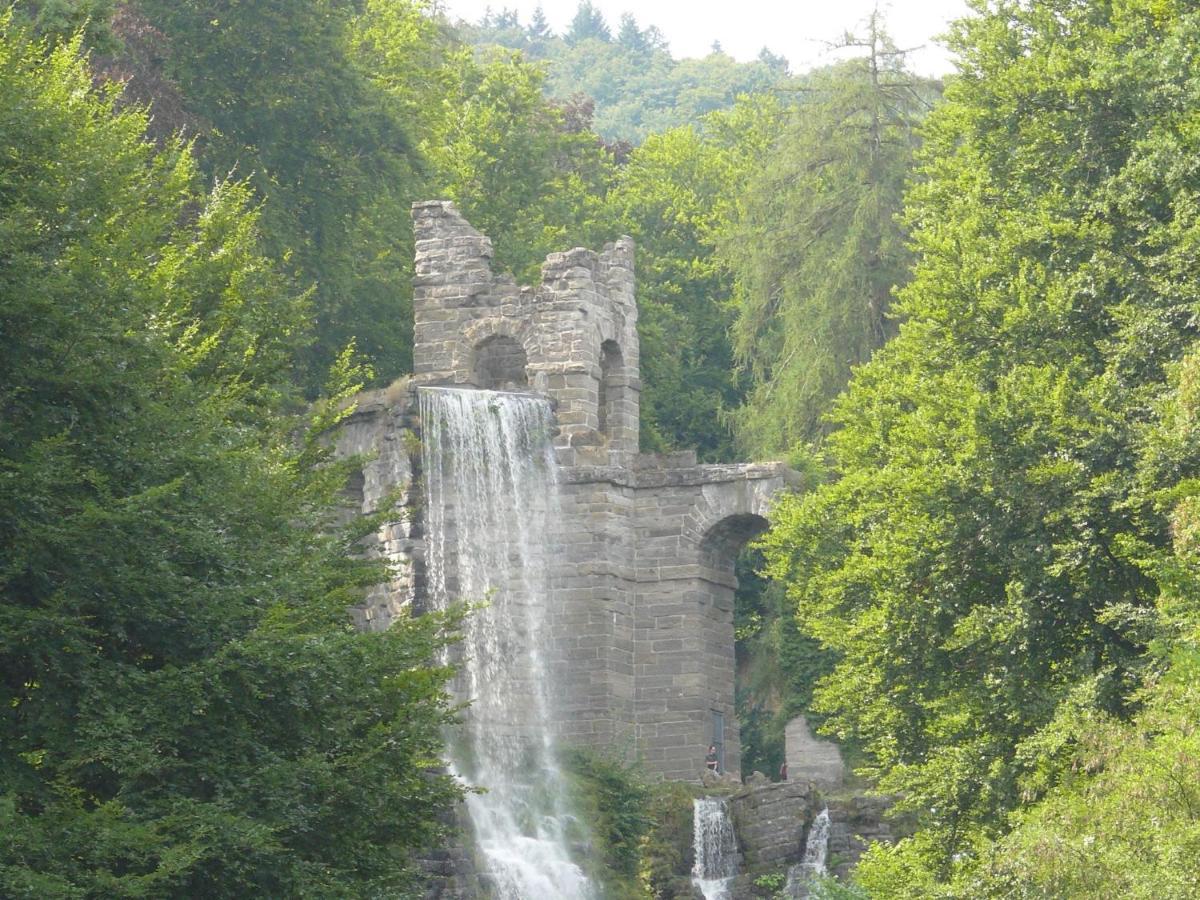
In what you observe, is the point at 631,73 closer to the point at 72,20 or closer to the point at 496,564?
the point at 496,564

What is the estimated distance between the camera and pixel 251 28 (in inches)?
1762

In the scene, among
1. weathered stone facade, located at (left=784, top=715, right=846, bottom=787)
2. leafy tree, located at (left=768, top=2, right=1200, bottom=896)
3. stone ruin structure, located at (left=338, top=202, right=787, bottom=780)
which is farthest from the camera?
weathered stone facade, located at (left=784, top=715, right=846, bottom=787)

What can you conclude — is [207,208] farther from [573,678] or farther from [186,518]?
[573,678]

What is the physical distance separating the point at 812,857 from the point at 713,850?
140 centimetres

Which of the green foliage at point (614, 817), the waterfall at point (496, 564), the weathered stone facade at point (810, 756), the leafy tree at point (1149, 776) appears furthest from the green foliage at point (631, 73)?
the leafy tree at point (1149, 776)

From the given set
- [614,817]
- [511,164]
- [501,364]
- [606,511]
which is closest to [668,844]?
[614,817]

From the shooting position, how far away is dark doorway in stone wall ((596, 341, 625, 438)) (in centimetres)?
4497

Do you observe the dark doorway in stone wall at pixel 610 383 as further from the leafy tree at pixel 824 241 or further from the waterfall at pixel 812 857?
the waterfall at pixel 812 857

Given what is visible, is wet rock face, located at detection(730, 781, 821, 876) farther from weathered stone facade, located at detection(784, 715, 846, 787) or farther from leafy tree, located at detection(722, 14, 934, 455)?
leafy tree, located at detection(722, 14, 934, 455)

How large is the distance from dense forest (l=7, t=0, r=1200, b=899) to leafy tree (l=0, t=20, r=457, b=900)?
1.6 inches

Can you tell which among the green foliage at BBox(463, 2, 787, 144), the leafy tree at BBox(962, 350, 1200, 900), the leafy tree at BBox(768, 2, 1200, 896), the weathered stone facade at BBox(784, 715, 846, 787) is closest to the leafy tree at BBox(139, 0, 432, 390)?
the weathered stone facade at BBox(784, 715, 846, 787)

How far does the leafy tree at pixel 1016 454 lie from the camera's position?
31047 mm

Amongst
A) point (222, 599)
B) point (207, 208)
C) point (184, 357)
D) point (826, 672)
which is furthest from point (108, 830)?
point (826, 672)

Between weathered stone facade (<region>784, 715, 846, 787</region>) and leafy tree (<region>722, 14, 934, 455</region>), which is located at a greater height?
leafy tree (<region>722, 14, 934, 455</region>)
